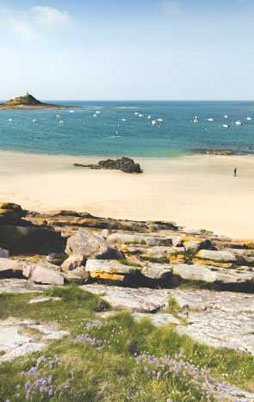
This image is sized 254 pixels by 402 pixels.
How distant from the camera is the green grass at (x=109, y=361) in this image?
487cm

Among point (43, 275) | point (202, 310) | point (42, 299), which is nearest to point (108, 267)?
point (43, 275)

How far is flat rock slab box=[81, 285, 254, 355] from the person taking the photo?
742 centimetres

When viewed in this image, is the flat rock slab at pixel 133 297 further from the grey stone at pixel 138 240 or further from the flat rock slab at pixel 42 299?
the grey stone at pixel 138 240

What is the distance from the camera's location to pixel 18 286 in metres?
9.73

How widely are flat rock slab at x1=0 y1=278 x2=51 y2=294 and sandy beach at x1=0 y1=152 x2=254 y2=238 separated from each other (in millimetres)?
15581

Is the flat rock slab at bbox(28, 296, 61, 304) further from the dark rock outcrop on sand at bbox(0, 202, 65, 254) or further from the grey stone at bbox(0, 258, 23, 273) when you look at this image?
the dark rock outcrop on sand at bbox(0, 202, 65, 254)

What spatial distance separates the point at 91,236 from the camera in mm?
12734

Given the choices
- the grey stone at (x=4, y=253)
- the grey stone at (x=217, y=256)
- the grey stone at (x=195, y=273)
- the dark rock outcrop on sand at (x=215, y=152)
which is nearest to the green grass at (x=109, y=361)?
the grey stone at (x=195, y=273)

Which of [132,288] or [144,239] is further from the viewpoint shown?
[144,239]

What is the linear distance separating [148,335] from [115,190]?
2702 centimetres

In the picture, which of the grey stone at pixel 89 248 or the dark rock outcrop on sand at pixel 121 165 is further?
the dark rock outcrop on sand at pixel 121 165

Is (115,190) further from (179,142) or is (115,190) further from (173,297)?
(179,142)

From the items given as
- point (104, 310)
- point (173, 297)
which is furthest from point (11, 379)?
point (173, 297)

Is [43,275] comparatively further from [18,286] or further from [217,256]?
[217,256]
